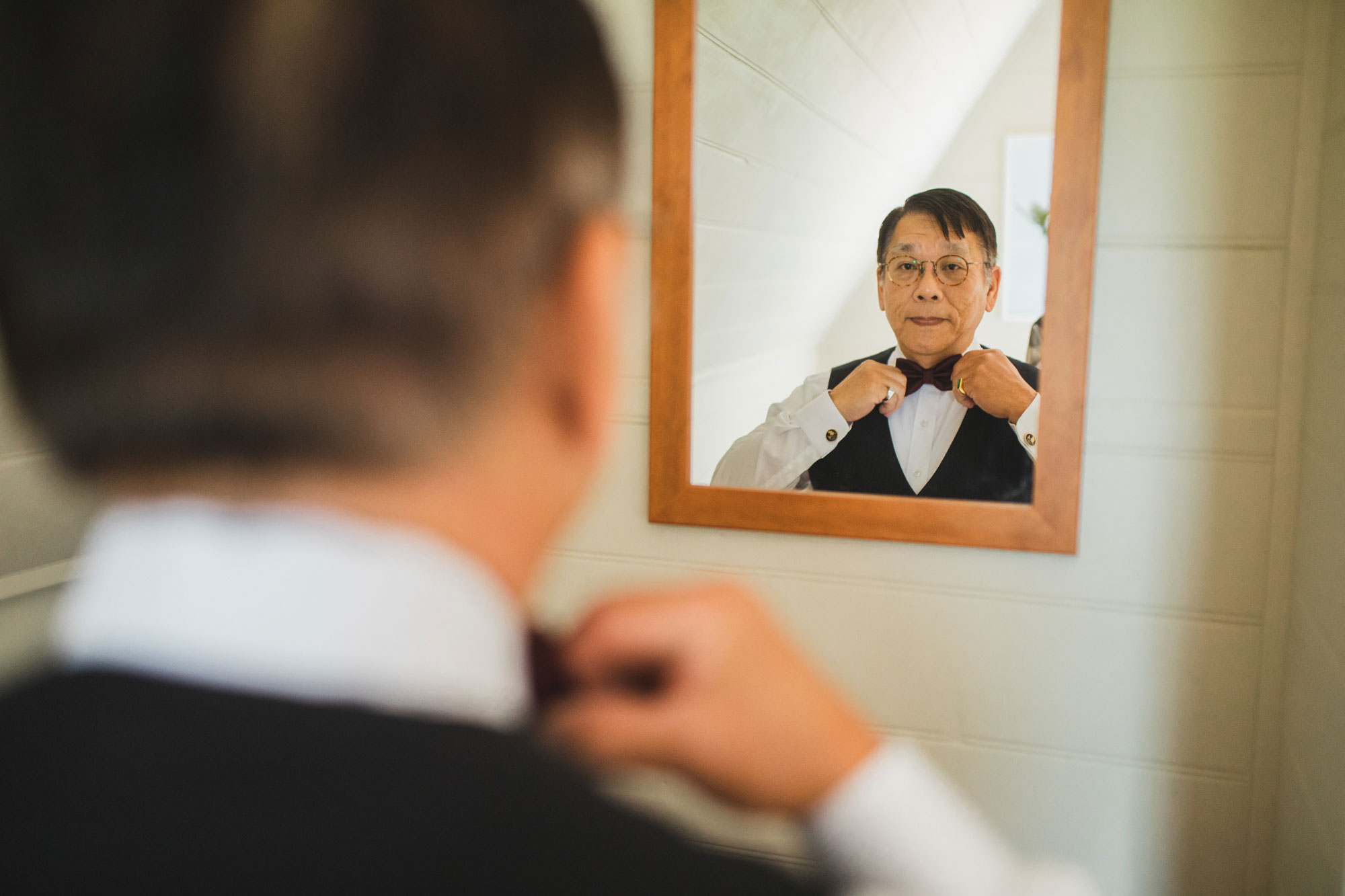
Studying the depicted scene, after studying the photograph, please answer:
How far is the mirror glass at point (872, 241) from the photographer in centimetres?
122

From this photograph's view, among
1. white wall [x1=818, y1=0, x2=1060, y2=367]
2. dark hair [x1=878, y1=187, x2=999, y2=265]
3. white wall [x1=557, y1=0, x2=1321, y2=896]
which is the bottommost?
white wall [x1=557, y1=0, x2=1321, y2=896]

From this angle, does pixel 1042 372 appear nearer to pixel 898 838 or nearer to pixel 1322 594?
pixel 1322 594

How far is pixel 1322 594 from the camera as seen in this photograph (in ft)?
3.35

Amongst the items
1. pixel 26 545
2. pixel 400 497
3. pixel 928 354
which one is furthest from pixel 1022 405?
pixel 26 545

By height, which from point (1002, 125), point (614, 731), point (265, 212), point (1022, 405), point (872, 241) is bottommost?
point (614, 731)

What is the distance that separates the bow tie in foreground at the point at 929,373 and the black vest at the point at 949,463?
0.03 m

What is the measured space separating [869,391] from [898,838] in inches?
38.5

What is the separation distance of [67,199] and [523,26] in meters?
0.17

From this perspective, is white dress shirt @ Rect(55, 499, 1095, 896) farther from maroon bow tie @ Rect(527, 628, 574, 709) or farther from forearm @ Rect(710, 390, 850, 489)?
forearm @ Rect(710, 390, 850, 489)

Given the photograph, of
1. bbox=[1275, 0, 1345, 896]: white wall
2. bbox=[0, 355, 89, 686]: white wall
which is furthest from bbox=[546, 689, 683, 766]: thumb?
bbox=[0, 355, 89, 686]: white wall

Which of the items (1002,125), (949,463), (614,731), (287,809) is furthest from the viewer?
(949,463)

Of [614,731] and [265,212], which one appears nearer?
[265,212]

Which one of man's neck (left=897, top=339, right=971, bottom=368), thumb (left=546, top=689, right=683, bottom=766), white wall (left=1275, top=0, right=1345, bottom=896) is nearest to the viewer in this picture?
thumb (left=546, top=689, right=683, bottom=766)

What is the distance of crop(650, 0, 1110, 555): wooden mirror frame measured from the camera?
1.19 m
